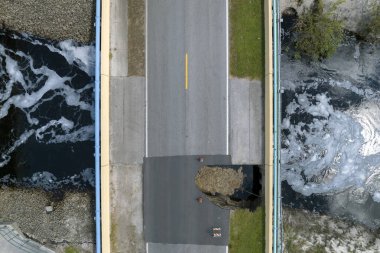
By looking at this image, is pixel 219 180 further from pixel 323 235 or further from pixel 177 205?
pixel 323 235

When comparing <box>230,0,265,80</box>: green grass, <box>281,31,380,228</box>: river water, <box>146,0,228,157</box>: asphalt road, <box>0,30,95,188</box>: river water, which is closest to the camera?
<box>230,0,265,80</box>: green grass

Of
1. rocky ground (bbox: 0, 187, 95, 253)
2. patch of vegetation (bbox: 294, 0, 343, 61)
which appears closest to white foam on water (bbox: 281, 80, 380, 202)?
patch of vegetation (bbox: 294, 0, 343, 61)

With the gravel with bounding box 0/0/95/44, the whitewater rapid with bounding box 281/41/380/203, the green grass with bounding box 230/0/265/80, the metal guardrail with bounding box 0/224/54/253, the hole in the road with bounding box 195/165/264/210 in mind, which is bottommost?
the metal guardrail with bounding box 0/224/54/253

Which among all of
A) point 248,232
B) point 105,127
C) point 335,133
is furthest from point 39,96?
point 335,133

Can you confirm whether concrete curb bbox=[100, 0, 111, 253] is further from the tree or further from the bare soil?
the tree

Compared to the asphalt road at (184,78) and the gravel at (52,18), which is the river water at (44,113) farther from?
the asphalt road at (184,78)

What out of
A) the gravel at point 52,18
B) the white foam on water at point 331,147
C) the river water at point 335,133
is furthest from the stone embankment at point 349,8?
the gravel at point 52,18

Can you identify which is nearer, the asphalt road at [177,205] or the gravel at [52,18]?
the asphalt road at [177,205]

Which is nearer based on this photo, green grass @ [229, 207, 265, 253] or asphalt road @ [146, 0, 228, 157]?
green grass @ [229, 207, 265, 253]
